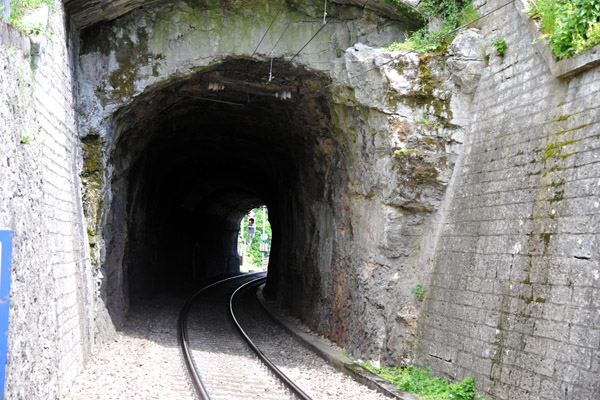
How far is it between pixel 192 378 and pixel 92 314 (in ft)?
7.87

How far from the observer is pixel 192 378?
28.2 feet

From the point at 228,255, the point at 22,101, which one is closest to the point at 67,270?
the point at 22,101

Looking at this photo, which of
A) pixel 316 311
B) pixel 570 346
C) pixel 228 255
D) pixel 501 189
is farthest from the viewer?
pixel 228 255

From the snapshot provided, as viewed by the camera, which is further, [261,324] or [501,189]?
[261,324]

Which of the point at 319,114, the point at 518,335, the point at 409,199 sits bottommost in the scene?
the point at 518,335

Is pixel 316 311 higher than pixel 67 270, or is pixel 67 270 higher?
pixel 67 270

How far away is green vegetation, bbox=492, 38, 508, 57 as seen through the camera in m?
8.31

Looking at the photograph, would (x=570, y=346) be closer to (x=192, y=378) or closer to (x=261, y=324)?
(x=192, y=378)

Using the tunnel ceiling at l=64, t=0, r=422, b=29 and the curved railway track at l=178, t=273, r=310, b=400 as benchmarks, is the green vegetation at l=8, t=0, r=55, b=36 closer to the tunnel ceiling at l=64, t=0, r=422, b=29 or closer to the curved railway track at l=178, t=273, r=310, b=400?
the tunnel ceiling at l=64, t=0, r=422, b=29

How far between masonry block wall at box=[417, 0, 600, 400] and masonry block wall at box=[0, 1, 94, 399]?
5192 mm

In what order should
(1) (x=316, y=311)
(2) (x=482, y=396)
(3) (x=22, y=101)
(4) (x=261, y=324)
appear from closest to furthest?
(3) (x=22, y=101) < (2) (x=482, y=396) < (1) (x=316, y=311) < (4) (x=261, y=324)

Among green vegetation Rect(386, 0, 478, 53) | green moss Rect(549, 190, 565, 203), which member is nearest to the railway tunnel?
green vegetation Rect(386, 0, 478, 53)

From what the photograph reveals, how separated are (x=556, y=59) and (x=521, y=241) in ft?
7.31

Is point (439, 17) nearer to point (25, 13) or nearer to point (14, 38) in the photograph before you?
point (25, 13)
